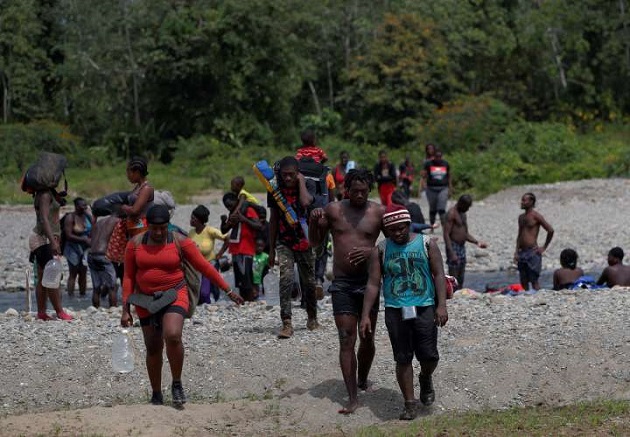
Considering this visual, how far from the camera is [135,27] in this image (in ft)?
138

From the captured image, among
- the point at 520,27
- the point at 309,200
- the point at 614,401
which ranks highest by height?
the point at 520,27

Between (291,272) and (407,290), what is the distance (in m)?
2.59

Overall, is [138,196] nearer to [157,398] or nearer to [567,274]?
[157,398]

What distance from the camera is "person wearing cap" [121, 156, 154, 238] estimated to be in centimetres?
1038

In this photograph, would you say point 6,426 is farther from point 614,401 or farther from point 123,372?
point 614,401

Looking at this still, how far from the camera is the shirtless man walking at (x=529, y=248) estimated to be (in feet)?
52.5

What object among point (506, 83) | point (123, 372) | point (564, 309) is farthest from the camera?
point (506, 83)

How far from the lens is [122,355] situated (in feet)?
34.4

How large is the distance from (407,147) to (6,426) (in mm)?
34018

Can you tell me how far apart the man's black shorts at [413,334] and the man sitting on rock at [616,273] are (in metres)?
6.62

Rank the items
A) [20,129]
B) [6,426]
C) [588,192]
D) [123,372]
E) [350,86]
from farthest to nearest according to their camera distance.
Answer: [350,86]
[20,129]
[588,192]
[123,372]
[6,426]

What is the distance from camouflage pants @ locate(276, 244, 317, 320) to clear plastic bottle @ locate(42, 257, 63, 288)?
2687 millimetres

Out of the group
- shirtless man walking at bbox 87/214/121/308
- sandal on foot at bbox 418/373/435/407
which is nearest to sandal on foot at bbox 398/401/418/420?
sandal on foot at bbox 418/373/435/407

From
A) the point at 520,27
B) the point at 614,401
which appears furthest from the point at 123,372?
the point at 520,27
